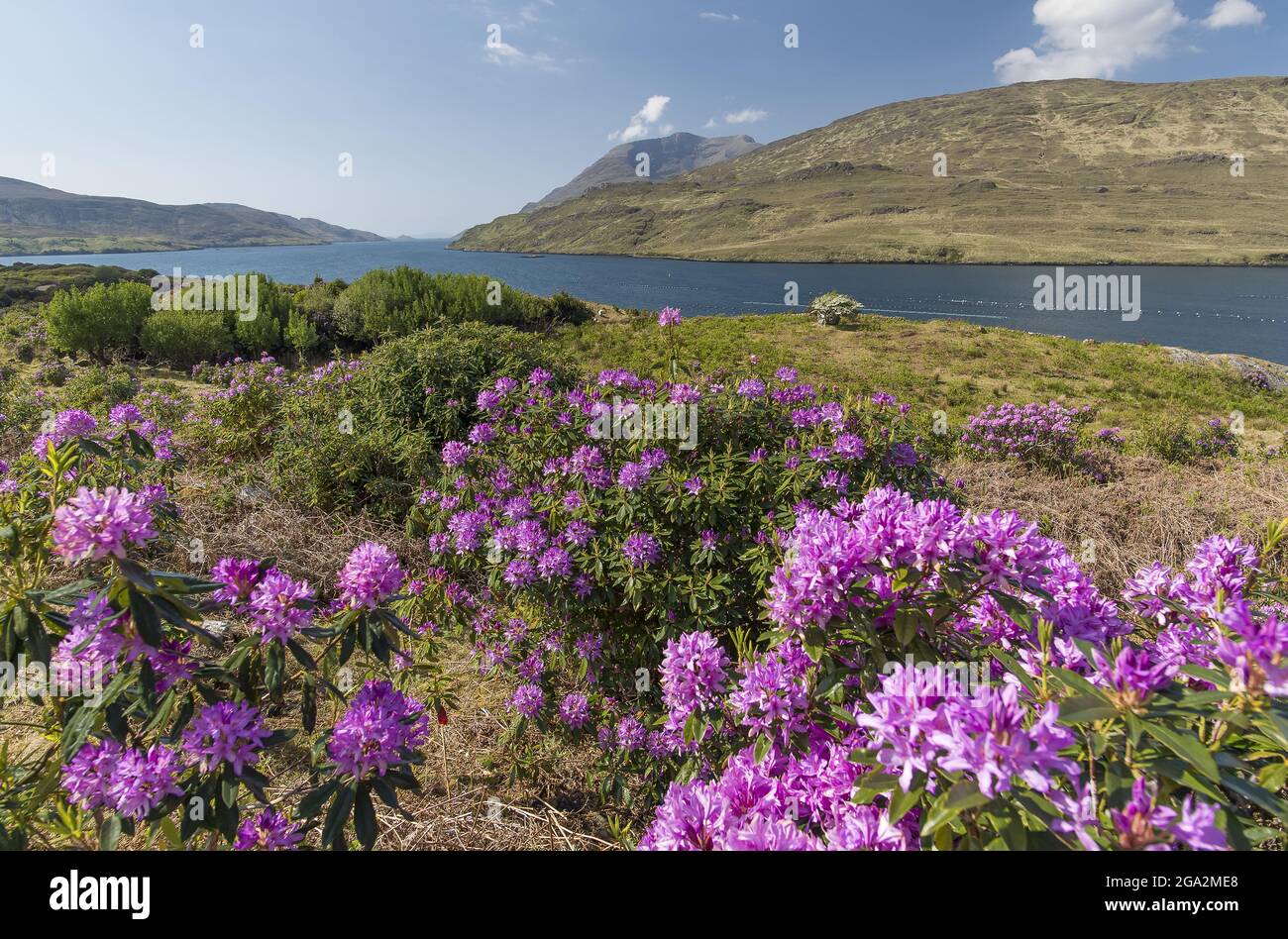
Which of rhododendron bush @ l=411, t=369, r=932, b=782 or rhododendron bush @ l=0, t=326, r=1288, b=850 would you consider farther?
rhododendron bush @ l=411, t=369, r=932, b=782

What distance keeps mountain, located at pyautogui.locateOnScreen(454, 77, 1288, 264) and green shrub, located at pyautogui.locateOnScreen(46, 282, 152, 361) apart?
293 ft

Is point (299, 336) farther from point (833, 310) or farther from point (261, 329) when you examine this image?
point (833, 310)

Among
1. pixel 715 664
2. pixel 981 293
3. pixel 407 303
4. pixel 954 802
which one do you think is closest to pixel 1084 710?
pixel 954 802

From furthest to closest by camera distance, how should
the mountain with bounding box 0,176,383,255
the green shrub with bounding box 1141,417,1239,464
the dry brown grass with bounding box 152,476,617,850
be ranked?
1. the mountain with bounding box 0,176,383,255
2. the green shrub with bounding box 1141,417,1239,464
3. the dry brown grass with bounding box 152,476,617,850

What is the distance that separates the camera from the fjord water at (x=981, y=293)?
30500mm

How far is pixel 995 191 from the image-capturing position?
357ft

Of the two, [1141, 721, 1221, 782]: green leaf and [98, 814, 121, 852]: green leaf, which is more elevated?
[1141, 721, 1221, 782]: green leaf

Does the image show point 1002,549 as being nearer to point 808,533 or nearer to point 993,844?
point 808,533

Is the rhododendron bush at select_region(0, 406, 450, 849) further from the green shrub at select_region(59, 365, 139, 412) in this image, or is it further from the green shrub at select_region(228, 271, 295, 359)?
the green shrub at select_region(228, 271, 295, 359)

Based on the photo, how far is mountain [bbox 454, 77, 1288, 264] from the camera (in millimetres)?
82312

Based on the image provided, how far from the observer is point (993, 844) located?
0.97m

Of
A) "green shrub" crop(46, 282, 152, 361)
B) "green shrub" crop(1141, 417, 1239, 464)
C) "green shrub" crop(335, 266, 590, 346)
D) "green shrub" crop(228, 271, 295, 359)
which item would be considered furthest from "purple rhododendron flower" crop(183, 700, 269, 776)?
"green shrub" crop(46, 282, 152, 361)

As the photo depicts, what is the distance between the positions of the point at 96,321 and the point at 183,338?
1.72 m
